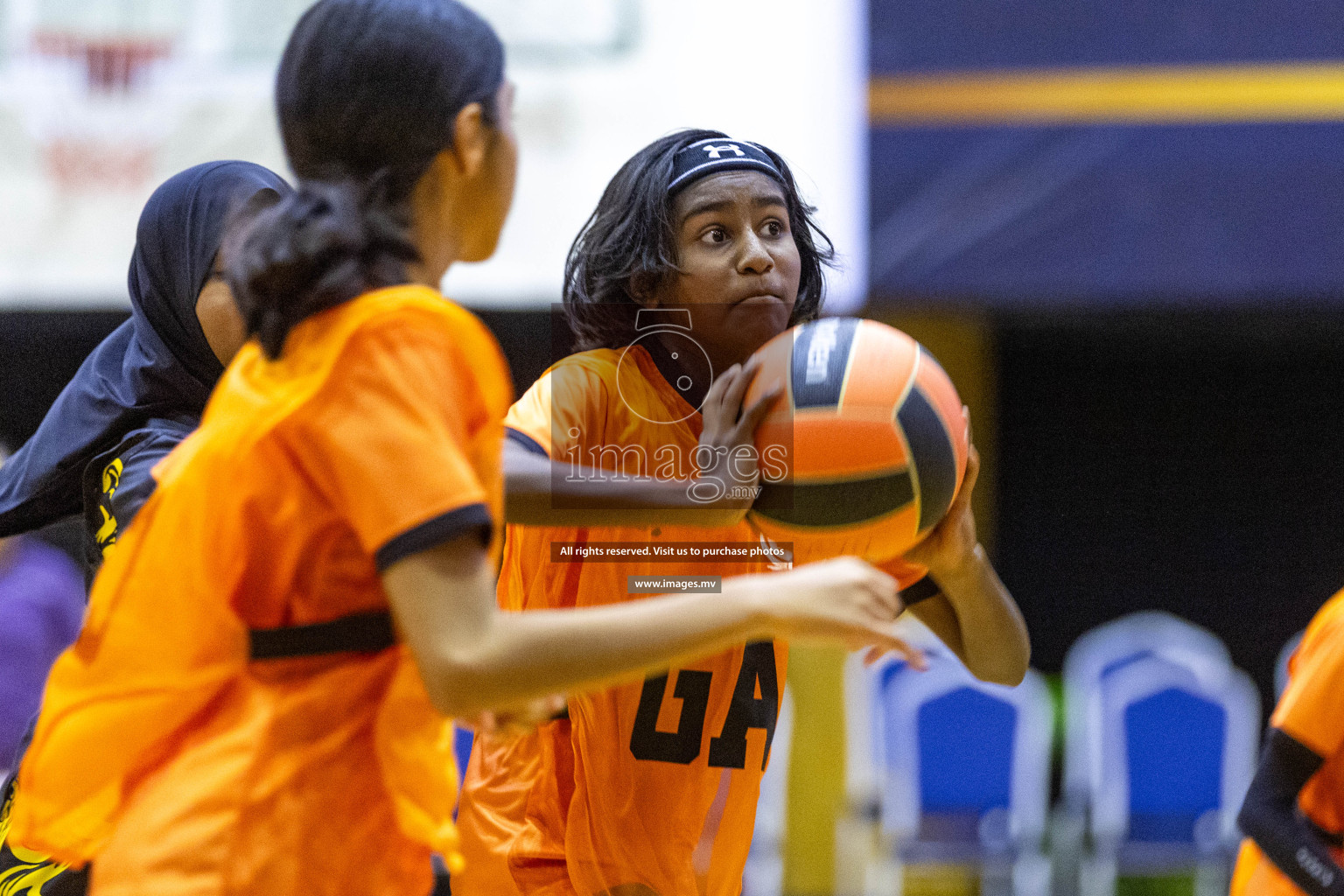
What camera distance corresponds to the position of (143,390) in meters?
2.34

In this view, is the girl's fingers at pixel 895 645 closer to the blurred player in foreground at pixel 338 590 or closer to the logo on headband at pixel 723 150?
the blurred player in foreground at pixel 338 590

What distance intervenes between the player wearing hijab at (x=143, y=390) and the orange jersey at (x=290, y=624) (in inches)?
28.4

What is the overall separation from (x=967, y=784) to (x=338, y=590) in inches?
194

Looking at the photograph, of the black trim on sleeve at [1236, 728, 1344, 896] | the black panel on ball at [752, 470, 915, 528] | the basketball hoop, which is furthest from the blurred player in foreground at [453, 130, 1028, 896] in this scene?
the basketball hoop

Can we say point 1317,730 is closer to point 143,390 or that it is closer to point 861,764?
point 143,390

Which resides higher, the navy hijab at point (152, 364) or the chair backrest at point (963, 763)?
the navy hijab at point (152, 364)

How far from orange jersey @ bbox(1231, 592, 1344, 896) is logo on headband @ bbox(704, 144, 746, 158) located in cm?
162

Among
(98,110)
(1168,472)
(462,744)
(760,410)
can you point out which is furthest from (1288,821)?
(98,110)

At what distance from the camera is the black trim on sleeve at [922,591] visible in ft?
8.66

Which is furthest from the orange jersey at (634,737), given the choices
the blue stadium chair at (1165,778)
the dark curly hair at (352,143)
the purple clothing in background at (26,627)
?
the blue stadium chair at (1165,778)

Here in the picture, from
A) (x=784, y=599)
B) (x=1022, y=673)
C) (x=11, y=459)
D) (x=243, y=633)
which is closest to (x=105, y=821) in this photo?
(x=243, y=633)

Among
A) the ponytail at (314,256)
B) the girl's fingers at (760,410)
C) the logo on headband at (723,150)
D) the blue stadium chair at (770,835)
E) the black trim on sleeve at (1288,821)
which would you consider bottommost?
the blue stadium chair at (770,835)

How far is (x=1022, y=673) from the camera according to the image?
2631mm

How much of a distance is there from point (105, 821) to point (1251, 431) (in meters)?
6.91
